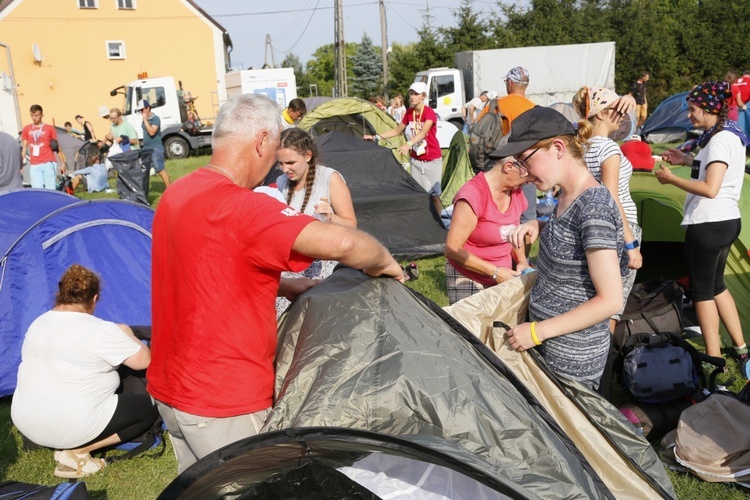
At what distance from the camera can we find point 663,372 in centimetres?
362

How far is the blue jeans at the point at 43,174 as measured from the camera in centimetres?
1135

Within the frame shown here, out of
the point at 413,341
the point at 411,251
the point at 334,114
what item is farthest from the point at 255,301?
the point at 334,114

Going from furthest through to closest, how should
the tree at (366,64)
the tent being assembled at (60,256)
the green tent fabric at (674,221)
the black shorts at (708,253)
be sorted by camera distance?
1. the tree at (366,64)
2. the green tent fabric at (674,221)
3. the tent being assembled at (60,256)
4. the black shorts at (708,253)

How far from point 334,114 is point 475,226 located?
813 cm

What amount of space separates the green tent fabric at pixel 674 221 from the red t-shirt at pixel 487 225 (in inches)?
82.1

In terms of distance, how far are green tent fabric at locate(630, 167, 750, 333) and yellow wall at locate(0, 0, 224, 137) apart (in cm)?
2642

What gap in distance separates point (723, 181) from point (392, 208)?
421cm

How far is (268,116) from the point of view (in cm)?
212

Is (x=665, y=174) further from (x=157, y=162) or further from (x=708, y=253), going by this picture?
(x=157, y=162)

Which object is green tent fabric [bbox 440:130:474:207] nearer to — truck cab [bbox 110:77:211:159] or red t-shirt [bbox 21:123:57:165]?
red t-shirt [bbox 21:123:57:165]

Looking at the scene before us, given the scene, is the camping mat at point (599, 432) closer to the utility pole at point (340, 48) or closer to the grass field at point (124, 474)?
the grass field at point (124, 474)

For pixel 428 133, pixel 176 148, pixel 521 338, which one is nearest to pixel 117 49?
pixel 176 148

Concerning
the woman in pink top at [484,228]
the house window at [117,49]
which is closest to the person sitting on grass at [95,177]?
the woman in pink top at [484,228]

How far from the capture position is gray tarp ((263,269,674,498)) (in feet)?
6.71
